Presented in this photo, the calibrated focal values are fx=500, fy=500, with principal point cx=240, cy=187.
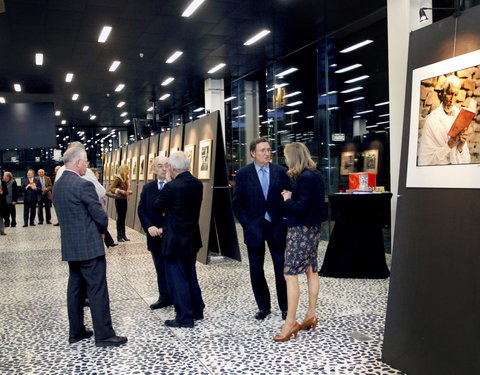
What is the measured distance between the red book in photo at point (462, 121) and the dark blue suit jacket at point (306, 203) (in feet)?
4.12

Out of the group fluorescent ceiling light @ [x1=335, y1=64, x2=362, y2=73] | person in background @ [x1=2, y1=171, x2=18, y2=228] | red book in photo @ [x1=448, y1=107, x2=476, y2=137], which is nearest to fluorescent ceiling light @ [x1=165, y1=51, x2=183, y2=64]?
fluorescent ceiling light @ [x1=335, y1=64, x2=362, y2=73]

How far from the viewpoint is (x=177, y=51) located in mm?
10562

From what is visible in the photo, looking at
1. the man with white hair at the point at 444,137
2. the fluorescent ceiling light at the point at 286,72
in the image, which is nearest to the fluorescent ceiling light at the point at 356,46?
the fluorescent ceiling light at the point at 286,72

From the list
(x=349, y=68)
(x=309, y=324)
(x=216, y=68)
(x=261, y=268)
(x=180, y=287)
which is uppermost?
(x=216, y=68)

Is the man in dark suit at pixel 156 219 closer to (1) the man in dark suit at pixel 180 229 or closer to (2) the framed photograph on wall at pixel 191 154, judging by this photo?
(1) the man in dark suit at pixel 180 229

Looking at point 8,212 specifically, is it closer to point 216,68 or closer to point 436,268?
point 216,68

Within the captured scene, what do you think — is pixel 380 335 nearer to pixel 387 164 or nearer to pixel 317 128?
pixel 387 164

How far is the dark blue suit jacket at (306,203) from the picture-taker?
390cm

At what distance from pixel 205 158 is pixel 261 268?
11.7 feet

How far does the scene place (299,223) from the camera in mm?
3941

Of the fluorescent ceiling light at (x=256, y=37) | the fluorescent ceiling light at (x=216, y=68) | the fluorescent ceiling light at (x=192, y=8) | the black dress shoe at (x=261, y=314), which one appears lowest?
the black dress shoe at (x=261, y=314)

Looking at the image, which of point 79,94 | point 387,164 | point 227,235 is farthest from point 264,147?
point 79,94

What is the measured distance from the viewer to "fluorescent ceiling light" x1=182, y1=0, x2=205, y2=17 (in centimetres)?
764

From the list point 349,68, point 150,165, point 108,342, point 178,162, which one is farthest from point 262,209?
point 150,165
